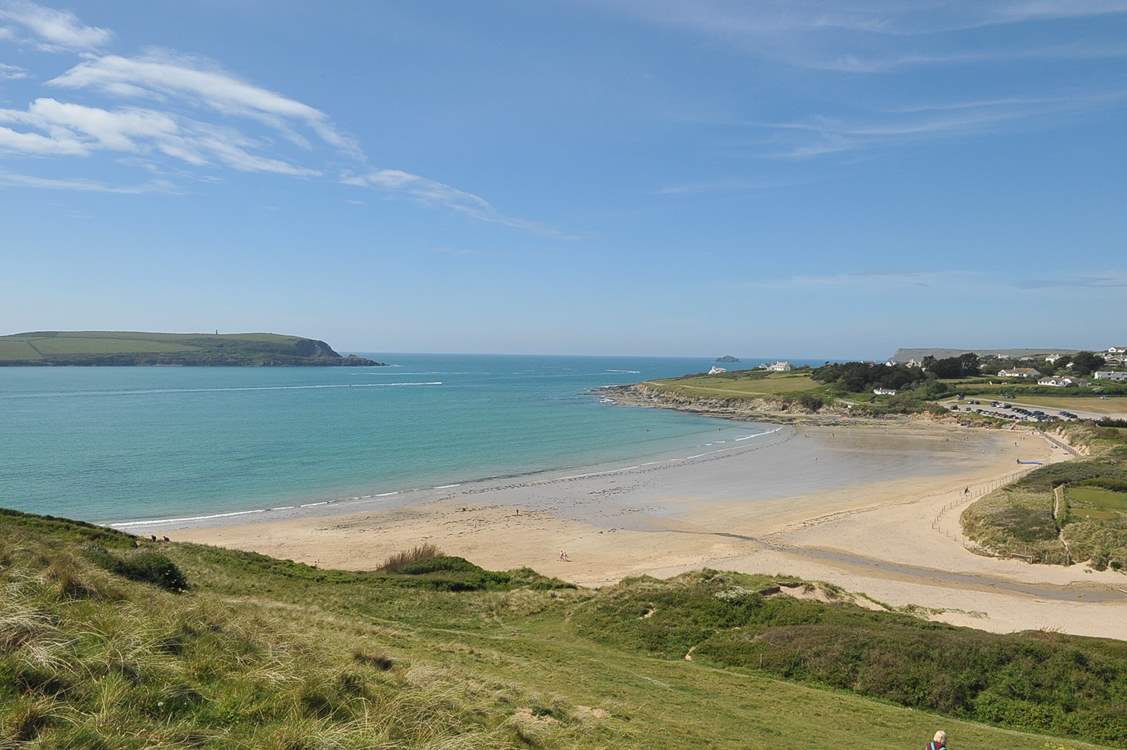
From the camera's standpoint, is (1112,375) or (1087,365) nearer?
(1112,375)

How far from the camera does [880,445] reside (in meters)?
78.2

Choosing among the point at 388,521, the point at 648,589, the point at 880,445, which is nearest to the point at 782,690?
the point at 648,589

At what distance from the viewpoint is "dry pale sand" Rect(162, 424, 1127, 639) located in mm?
26953

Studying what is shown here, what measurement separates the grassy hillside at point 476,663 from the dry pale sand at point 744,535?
705 centimetres

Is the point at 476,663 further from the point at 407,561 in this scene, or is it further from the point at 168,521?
the point at 168,521

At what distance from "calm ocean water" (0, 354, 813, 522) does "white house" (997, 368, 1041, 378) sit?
284 feet

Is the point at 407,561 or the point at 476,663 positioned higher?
the point at 476,663

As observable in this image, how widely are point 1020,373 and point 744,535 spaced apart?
14444 cm

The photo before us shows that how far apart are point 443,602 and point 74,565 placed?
1178 centimetres

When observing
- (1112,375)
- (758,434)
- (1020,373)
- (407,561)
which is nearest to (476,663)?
(407,561)

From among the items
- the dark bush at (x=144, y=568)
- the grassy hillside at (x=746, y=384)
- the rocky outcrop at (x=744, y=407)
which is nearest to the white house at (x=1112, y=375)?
the grassy hillside at (x=746, y=384)

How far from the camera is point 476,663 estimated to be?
42.4 feet

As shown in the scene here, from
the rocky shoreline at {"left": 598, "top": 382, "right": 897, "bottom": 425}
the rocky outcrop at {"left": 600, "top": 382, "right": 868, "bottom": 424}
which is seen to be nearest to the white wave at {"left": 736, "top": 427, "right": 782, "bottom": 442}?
the rocky shoreline at {"left": 598, "top": 382, "right": 897, "bottom": 425}

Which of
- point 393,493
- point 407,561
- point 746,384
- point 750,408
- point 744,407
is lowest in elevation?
point 393,493
